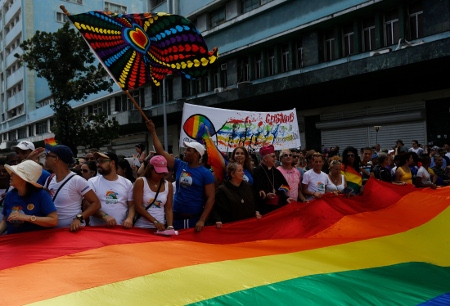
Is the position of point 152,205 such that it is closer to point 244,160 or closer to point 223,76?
point 244,160

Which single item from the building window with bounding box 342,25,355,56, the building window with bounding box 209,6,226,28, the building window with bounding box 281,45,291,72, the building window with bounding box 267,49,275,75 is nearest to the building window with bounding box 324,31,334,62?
the building window with bounding box 342,25,355,56

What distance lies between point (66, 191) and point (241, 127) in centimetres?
660

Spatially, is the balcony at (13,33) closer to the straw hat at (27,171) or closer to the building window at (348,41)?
the building window at (348,41)

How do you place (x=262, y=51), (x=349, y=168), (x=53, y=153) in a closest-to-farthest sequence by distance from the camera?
(x=53, y=153) → (x=349, y=168) → (x=262, y=51)

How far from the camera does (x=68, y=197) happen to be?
4.78 metres

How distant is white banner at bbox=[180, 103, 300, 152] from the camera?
9.41 m

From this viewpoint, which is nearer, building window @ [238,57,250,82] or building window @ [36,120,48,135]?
building window @ [238,57,250,82]

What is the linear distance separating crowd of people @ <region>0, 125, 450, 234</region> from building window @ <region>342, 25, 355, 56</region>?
1392cm

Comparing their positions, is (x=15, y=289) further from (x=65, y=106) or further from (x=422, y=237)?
(x=65, y=106)

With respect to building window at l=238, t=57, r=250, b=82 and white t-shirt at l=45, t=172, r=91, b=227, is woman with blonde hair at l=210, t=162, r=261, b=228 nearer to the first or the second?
white t-shirt at l=45, t=172, r=91, b=227

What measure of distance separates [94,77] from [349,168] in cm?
2099

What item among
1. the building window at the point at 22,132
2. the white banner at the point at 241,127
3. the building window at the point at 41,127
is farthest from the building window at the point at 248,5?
the building window at the point at 22,132

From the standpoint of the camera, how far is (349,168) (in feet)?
26.7

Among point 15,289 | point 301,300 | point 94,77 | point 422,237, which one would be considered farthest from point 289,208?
point 94,77
